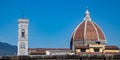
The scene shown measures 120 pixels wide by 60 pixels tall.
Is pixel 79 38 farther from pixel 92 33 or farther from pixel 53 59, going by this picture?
pixel 53 59

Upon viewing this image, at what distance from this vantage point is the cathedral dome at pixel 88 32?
100m

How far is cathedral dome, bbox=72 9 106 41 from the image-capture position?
100 m

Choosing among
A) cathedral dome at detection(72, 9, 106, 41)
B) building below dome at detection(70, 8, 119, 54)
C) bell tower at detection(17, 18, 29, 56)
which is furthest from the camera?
bell tower at detection(17, 18, 29, 56)

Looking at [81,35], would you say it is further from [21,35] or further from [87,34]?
[21,35]

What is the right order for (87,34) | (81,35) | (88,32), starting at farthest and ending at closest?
(88,32) → (87,34) → (81,35)

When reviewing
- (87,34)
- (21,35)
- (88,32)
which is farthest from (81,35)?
(21,35)

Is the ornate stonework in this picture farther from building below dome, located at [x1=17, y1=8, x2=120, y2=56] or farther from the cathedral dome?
the cathedral dome

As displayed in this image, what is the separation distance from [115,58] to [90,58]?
107cm

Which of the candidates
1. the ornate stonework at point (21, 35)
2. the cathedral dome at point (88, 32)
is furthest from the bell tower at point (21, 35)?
the cathedral dome at point (88, 32)

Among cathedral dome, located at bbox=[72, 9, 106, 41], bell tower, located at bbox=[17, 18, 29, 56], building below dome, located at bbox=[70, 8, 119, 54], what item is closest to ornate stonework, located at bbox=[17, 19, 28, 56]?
bell tower, located at bbox=[17, 18, 29, 56]

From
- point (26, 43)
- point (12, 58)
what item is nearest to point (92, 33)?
point (26, 43)

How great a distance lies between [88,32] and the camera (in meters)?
102

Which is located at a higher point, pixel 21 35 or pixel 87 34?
pixel 21 35

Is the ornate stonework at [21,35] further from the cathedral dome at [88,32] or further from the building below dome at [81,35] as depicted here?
the cathedral dome at [88,32]
